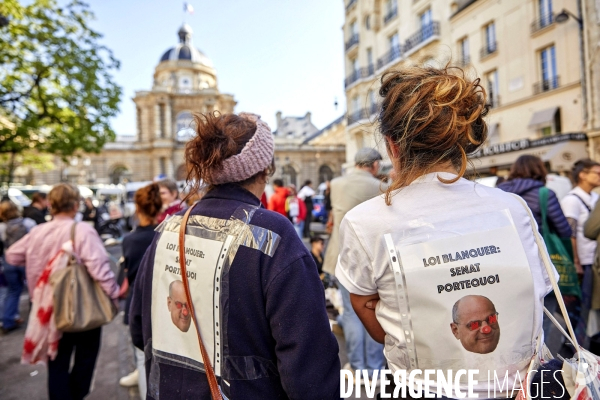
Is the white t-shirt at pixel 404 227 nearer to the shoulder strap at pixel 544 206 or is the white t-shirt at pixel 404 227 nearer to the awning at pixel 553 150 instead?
the shoulder strap at pixel 544 206

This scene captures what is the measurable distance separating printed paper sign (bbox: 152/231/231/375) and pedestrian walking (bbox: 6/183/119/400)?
164 cm

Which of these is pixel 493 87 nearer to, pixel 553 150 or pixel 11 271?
pixel 553 150

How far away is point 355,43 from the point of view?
26359 millimetres

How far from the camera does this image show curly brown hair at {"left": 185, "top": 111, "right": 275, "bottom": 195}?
157 centimetres

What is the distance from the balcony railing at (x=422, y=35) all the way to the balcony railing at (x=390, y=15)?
2.56 metres

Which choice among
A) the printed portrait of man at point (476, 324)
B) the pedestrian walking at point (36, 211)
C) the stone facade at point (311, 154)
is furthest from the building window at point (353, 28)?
the printed portrait of man at point (476, 324)

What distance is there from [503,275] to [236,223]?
93cm

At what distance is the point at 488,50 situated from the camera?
54.9 ft

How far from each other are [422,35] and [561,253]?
64.1ft

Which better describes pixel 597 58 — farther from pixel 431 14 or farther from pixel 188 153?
pixel 188 153

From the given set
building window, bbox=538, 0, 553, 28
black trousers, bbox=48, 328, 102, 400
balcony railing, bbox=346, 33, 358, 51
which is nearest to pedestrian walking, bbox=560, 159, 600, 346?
black trousers, bbox=48, 328, 102, 400

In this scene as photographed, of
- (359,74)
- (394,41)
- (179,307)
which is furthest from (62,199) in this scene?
(359,74)

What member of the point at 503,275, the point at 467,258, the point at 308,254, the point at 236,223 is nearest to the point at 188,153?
the point at 236,223

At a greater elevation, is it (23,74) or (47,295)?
(23,74)
